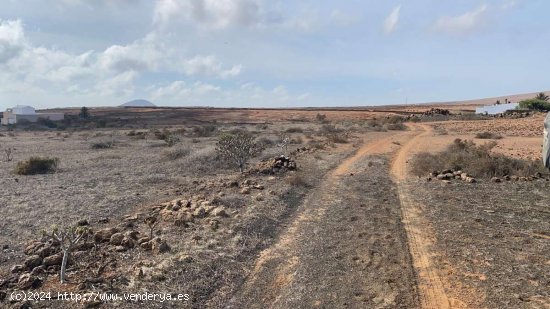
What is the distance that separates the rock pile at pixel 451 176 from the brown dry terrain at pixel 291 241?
0.44 m

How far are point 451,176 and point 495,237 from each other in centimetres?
707

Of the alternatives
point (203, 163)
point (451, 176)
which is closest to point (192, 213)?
point (451, 176)

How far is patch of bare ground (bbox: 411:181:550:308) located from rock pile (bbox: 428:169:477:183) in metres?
0.56

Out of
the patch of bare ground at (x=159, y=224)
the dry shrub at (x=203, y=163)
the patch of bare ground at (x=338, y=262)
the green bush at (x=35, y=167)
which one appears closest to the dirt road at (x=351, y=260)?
the patch of bare ground at (x=338, y=262)

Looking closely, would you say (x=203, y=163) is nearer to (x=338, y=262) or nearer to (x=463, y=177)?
(x=463, y=177)

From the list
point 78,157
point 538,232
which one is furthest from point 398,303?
point 78,157

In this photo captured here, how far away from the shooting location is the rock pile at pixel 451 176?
16203mm

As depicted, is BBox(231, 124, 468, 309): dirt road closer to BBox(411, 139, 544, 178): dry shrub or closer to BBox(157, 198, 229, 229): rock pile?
BBox(157, 198, 229, 229): rock pile

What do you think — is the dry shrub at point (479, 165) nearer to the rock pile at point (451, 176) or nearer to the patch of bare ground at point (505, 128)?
the rock pile at point (451, 176)

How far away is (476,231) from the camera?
33.9ft

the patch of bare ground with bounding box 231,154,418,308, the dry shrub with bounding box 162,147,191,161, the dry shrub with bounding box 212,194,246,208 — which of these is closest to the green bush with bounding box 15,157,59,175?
the dry shrub with bounding box 162,147,191,161

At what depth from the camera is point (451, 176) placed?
1666cm

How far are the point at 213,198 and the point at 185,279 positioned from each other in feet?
18.9

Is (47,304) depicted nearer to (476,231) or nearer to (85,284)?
(85,284)
